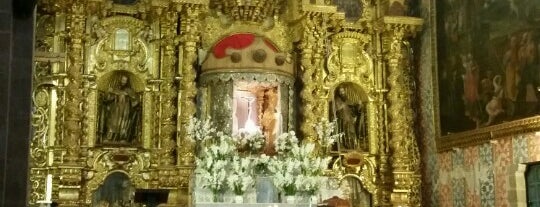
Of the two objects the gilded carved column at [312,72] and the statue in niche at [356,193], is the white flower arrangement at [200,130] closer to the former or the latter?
the gilded carved column at [312,72]

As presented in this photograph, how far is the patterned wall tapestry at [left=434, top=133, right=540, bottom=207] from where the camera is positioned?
678 inches

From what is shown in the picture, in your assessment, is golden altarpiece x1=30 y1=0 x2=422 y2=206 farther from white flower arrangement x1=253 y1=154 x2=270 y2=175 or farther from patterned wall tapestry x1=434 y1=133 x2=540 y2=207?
white flower arrangement x1=253 y1=154 x2=270 y2=175

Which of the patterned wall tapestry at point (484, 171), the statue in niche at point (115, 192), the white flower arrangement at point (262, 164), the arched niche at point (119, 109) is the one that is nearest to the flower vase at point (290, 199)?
the white flower arrangement at point (262, 164)

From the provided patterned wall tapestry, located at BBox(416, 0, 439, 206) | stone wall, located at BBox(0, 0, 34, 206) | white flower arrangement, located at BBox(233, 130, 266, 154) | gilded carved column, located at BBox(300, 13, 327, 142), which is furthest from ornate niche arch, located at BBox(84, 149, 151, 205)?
stone wall, located at BBox(0, 0, 34, 206)

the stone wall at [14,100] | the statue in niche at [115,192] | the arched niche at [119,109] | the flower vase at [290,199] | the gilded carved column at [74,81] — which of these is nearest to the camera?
the stone wall at [14,100]

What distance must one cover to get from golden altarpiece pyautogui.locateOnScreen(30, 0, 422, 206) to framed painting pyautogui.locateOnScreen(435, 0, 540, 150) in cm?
145

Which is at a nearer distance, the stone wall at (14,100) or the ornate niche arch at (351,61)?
the stone wall at (14,100)

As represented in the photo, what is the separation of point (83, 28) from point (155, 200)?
4949mm

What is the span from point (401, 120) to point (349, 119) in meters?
1.50

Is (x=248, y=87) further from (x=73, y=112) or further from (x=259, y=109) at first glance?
(x=73, y=112)

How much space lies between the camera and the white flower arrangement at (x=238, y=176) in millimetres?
17141

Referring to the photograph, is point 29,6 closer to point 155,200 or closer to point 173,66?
point 155,200

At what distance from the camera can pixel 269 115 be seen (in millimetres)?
19750

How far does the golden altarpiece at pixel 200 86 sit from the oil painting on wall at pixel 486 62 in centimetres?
145
